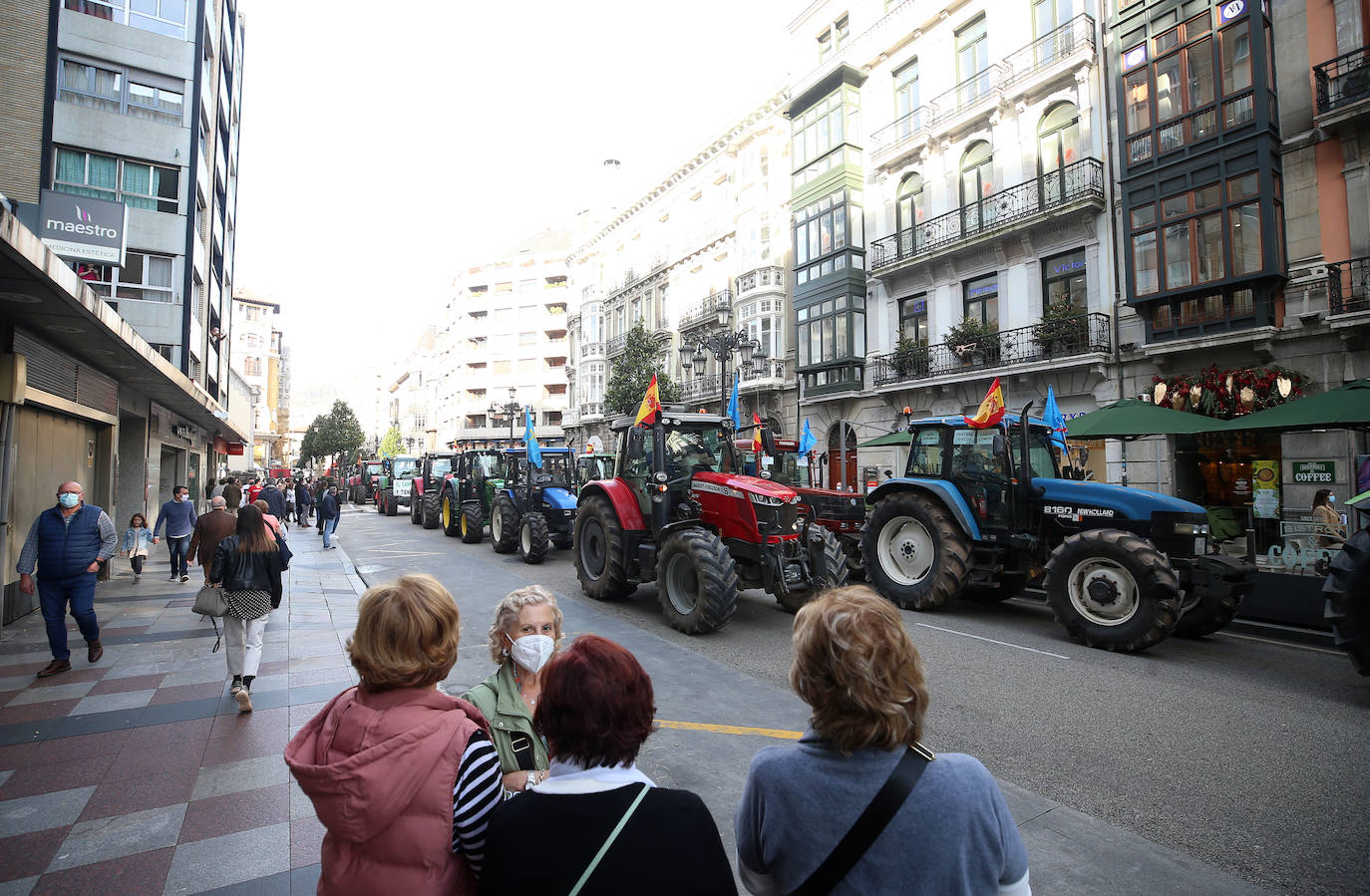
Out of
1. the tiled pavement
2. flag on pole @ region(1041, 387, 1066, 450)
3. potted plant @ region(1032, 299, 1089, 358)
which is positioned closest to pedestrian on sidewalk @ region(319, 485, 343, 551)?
the tiled pavement

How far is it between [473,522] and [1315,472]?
60.5 ft

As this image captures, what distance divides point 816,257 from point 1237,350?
44.9ft

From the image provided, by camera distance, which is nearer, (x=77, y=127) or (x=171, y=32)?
(x=77, y=127)

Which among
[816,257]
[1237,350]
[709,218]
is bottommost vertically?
[1237,350]

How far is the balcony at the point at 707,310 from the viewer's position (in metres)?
30.2

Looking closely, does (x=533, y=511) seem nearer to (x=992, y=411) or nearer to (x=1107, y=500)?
(x=992, y=411)

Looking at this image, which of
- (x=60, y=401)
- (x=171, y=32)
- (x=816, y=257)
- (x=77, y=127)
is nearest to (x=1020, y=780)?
(x=60, y=401)

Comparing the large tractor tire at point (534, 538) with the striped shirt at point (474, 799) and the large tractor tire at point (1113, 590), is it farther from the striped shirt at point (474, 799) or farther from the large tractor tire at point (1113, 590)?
the striped shirt at point (474, 799)

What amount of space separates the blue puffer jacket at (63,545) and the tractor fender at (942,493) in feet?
29.6

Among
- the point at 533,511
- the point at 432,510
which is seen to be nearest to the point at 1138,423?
the point at 533,511

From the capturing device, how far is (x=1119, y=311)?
1627 centimetres

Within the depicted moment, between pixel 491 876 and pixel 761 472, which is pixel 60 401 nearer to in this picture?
pixel 761 472

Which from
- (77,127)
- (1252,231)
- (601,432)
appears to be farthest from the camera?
(601,432)

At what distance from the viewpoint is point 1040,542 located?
838cm
